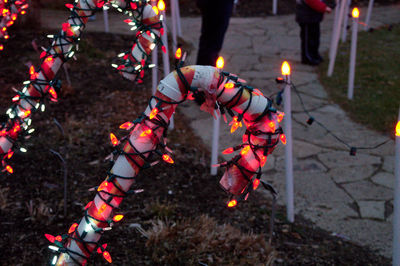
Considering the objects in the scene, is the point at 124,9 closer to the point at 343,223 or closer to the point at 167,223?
the point at 167,223

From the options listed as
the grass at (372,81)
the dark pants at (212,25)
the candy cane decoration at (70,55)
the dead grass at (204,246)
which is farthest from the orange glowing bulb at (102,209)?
the grass at (372,81)

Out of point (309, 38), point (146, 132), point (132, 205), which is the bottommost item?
point (132, 205)

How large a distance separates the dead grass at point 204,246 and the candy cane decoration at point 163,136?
96 centimetres

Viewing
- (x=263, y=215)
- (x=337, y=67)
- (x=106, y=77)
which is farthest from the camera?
(x=337, y=67)

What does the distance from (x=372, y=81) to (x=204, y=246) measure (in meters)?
3.89

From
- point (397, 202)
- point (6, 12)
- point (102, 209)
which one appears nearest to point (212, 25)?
point (6, 12)

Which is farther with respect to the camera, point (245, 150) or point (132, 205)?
point (132, 205)

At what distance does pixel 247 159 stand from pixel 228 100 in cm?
20

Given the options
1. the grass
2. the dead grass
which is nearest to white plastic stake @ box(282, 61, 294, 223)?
the dead grass

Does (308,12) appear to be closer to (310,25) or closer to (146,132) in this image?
(310,25)

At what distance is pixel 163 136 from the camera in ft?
4.65

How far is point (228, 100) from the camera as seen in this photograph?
1.33 metres

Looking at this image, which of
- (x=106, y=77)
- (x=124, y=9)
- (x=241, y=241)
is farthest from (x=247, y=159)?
(x=106, y=77)

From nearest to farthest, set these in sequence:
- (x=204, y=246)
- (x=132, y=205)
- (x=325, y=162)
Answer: (x=204, y=246)
(x=132, y=205)
(x=325, y=162)
